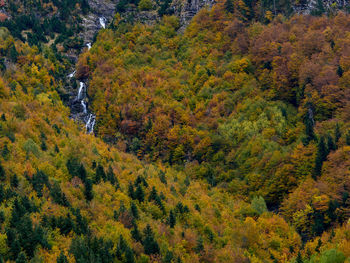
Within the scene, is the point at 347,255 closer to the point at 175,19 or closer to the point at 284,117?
the point at 284,117

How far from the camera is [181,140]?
10700cm

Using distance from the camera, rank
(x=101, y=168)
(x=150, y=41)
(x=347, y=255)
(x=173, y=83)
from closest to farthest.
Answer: (x=347, y=255) < (x=101, y=168) < (x=173, y=83) < (x=150, y=41)

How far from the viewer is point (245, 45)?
122 meters

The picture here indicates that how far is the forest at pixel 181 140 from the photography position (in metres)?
61.8

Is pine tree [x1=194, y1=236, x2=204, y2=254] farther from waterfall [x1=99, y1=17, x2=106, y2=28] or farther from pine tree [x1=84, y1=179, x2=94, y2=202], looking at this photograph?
waterfall [x1=99, y1=17, x2=106, y2=28]

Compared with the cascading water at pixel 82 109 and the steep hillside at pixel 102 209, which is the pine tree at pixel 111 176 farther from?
the cascading water at pixel 82 109

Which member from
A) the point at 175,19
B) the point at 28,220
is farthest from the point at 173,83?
the point at 28,220

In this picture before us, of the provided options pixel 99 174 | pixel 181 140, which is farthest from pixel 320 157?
pixel 99 174

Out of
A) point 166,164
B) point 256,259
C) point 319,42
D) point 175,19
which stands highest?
point 319,42

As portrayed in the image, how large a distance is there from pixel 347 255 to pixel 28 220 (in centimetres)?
4062

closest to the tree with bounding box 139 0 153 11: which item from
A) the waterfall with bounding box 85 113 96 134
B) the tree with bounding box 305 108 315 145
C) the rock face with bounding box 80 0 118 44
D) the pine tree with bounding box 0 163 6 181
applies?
the rock face with bounding box 80 0 118 44

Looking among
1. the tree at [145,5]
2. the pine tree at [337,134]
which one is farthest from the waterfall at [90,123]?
the pine tree at [337,134]

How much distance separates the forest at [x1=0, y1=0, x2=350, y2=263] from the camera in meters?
61.8

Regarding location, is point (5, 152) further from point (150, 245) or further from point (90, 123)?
point (90, 123)
